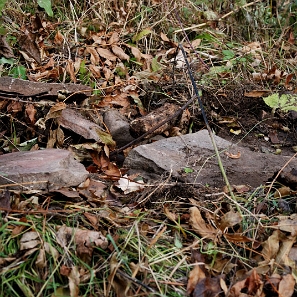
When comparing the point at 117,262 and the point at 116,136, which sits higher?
the point at 117,262

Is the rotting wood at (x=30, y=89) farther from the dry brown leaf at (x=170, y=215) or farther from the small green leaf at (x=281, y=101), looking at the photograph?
the small green leaf at (x=281, y=101)

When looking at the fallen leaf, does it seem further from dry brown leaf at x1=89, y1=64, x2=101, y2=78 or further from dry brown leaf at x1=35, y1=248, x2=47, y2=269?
dry brown leaf at x1=89, y1=64, x2=101, y2=78

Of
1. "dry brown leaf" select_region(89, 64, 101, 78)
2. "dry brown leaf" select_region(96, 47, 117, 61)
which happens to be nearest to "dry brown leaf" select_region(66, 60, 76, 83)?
"dry brown leaf" select_region(89, 64, 101, 78)

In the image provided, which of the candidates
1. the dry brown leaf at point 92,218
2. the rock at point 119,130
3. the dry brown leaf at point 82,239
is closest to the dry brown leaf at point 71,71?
the rock at point 119,130

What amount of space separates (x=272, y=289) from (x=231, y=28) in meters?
3.46

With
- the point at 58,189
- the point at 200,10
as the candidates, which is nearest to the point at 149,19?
the point at 200,10

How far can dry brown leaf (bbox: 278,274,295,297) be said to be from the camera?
6.28 feet

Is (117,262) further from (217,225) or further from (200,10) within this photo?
(200,10)

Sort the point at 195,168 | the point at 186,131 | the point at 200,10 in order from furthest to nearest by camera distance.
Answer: the point at 200,10, the point at 186,131, the point at 195,168

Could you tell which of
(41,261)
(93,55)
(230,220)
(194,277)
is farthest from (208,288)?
(93,55)

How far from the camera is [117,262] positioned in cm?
194

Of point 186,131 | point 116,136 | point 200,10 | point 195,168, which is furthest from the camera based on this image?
point 200,10

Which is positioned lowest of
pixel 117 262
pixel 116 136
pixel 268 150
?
pixel 268 150

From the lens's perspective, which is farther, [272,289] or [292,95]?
[292,95]
